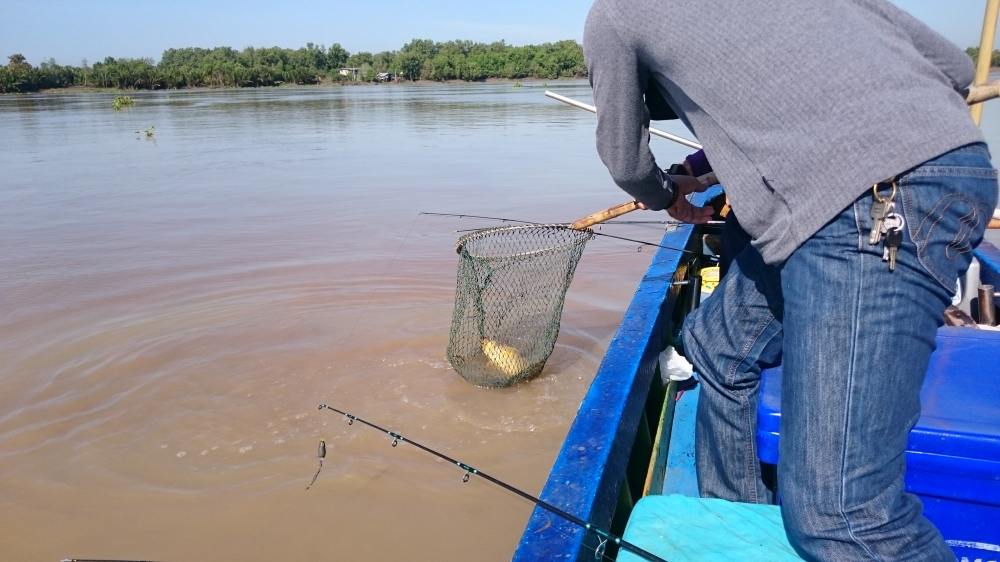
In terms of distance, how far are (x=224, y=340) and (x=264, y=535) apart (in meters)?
2.40

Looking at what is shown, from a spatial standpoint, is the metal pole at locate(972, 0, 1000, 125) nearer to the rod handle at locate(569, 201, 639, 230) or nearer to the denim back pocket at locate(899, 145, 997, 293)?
the rod handle at locate(569, 201, 639, 230)

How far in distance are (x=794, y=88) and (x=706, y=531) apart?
959 mm

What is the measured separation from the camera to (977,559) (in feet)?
5.75

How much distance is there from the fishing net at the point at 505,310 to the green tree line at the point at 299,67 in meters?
53.2

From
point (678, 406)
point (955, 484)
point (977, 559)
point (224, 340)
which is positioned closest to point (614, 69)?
point (955, 484)

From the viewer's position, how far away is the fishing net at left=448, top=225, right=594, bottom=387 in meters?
3.79

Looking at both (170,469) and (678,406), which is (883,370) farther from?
(170,469)

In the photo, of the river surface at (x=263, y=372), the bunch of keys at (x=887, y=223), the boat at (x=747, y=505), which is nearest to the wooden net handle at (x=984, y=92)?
the boat at (x=747, y=505)

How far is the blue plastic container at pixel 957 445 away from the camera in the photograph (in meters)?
1.57

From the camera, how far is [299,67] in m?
78.4

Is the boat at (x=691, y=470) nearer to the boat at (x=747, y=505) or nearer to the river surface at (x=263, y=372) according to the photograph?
the boat at (x=747, y=505)

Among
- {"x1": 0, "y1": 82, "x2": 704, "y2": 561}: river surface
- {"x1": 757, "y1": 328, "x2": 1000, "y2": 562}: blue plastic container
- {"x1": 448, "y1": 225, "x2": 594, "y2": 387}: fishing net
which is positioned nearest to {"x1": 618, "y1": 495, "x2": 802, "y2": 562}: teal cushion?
{"x1": 757, "y1": 328, "x2": 1000, "y2": 562}: blue plastic container

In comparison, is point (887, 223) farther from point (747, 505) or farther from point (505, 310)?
point (505, 310)

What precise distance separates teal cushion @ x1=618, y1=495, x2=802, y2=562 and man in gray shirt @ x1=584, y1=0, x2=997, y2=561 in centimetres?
9
